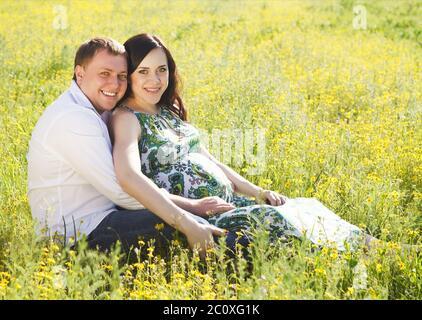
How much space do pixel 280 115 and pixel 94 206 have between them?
255 cm

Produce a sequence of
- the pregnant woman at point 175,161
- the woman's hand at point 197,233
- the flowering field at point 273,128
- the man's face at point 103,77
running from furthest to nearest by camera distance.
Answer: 1. the man's face at point 103,77
2. the pregnant woman at point 175,161
3. the woman's hand at point 197,233
4. the flowering field at point 273,128

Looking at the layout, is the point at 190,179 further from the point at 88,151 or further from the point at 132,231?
the point at 88,151

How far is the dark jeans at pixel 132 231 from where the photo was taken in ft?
10.3

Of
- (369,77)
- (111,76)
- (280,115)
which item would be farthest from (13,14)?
(111,76)

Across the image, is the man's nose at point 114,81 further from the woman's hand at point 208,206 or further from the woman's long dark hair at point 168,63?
the woman's hand at point 208,206

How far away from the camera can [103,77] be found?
11.0 feet

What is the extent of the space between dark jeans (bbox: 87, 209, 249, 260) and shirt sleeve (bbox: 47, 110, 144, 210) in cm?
8

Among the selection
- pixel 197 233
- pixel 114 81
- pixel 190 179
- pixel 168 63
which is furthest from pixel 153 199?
pixel 168 63

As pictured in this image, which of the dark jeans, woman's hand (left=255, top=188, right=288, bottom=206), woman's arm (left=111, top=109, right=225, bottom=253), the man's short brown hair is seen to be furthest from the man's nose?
woman's hand (left=255, top=188, right=288, bottom=206)

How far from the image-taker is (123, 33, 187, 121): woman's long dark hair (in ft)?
11.3

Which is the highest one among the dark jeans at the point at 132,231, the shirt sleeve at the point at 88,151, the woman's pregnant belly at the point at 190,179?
the shirt sleeve at the point at 88,151

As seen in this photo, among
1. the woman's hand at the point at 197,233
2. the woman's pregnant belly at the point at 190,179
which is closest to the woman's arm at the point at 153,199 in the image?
the woman's hand at the point at 197,233

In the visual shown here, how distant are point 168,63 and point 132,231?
1076 mm
